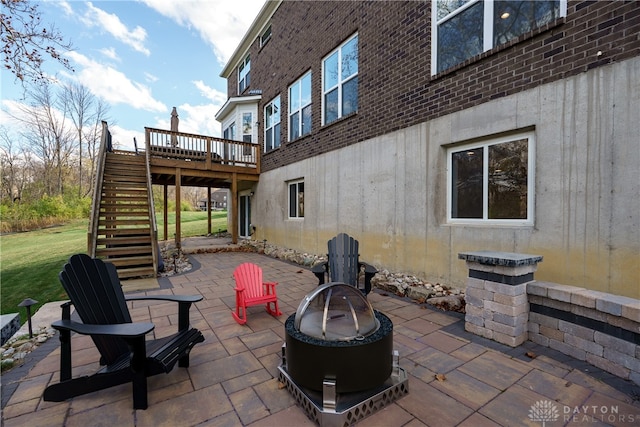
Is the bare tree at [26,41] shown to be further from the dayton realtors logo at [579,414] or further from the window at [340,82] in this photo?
the dayton realtors logo at [579,414]

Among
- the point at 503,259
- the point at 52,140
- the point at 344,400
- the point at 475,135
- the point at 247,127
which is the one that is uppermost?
the point at 52,140

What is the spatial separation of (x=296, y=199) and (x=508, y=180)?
20.0 ft

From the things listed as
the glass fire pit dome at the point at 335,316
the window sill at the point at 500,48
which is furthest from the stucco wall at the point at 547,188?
the glass fire pit dome at the point at 335,316

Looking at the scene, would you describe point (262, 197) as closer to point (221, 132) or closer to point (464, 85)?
point (221, 132)

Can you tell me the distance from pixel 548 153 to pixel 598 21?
1.43 m

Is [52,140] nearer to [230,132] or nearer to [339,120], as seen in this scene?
[230,132]

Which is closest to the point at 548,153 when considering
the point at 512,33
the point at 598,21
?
the point at 598,21

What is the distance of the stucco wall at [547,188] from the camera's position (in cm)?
284

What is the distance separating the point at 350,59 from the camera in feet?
21.9

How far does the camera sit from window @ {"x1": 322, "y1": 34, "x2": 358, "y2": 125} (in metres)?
6.54

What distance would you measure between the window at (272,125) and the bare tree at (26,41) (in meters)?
5.99

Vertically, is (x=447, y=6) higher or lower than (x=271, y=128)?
higher

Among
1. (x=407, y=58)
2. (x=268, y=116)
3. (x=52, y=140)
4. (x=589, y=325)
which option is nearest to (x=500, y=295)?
(x=589, y=325)

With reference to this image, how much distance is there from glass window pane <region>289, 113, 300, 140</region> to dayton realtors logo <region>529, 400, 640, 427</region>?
26.9 ft
